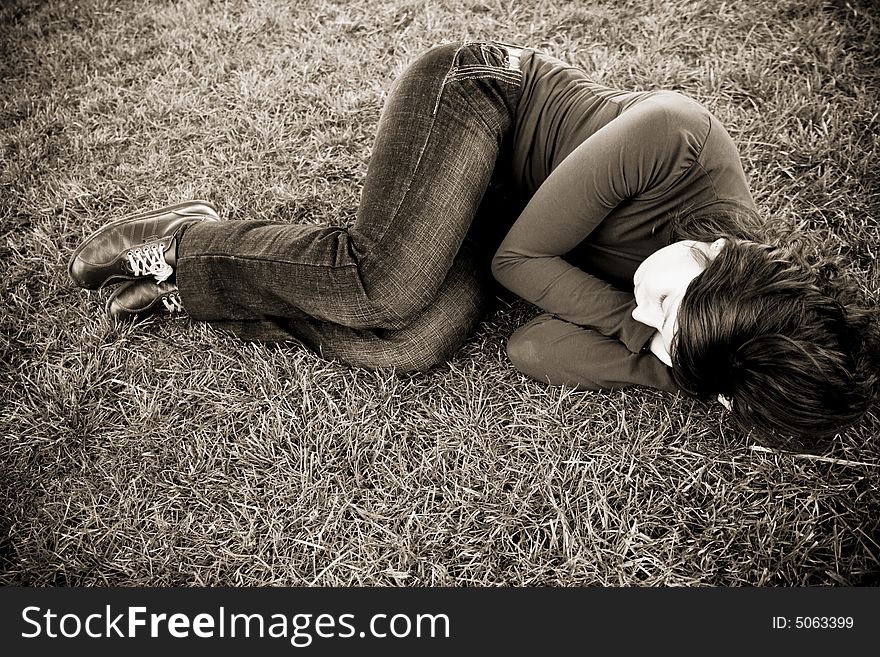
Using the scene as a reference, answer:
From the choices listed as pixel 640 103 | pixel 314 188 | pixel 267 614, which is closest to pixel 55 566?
pixel 267 614

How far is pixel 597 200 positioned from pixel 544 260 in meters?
0.27

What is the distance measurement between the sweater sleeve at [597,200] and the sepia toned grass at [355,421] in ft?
1.12

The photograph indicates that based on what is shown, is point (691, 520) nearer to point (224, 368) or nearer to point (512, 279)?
point (512, 279)

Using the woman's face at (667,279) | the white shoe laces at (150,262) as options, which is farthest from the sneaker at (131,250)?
the woman's face at (667,279)

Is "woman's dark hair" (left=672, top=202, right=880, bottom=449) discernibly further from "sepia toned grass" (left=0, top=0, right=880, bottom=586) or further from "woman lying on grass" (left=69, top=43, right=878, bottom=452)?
"sepia toned grass" (left=0, top=0, right=880, bottom=586)

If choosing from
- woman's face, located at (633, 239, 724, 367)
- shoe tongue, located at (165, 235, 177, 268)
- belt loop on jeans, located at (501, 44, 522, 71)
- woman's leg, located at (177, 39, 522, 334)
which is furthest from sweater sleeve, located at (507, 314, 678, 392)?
shoe tongue, located at (165, 235, 177, 268)

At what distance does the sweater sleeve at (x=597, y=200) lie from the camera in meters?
1.50

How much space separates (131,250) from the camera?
79.7 inches

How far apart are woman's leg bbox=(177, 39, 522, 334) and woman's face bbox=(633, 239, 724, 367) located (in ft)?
1.93

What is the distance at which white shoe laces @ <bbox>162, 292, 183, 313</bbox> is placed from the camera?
6.81ft

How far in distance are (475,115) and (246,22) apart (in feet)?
6.74

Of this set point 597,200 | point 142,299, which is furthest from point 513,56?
point 142,299

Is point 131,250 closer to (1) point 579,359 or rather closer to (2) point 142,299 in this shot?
(2) point 142,299

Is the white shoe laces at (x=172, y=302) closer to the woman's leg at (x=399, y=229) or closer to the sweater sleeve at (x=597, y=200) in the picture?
the woman's leg at (x=399, y=229)
